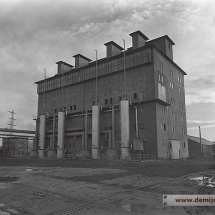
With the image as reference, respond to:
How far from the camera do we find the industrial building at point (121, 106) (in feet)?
136

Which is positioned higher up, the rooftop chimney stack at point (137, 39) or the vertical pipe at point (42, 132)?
the rooftop chimney stack at point (137, 39)

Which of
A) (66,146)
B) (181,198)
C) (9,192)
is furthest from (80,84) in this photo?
(181,198)

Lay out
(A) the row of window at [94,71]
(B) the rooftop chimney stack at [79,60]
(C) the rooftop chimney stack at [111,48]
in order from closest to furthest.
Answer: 1. (A) the row of window at [94,71]
2. (C) the rooftop chimney stack at [111,48]
3. (B) the rooftop chimney stack at [79,60]

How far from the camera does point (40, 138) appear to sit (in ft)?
180

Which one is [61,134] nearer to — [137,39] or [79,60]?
[79,60]

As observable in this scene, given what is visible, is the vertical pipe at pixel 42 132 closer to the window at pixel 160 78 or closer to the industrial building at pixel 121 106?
the industrial building at pixel 121 106

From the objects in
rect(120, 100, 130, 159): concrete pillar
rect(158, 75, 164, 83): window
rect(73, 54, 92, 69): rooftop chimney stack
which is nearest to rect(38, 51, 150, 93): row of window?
rect(73, 54, 92, 69): rooftop chimney stack

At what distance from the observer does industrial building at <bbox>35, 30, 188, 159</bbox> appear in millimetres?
41344

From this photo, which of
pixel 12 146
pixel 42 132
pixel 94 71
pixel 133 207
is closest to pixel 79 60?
pixel 94 71

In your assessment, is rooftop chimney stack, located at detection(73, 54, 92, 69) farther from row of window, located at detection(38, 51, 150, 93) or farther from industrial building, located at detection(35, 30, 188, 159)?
row of window, located at detection(38, 51, 150, 93)

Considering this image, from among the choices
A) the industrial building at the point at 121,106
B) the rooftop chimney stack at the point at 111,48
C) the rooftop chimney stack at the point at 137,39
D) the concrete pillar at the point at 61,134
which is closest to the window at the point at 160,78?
the industrial building at the point at 121,106

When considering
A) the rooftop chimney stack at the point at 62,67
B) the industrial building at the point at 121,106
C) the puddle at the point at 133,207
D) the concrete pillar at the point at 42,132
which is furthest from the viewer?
the rooftop chimney stack at the point at 62,67

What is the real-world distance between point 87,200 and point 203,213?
3.00 meters

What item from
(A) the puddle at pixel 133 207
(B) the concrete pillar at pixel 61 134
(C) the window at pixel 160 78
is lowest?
(A) the puddle at pixel 133 207
